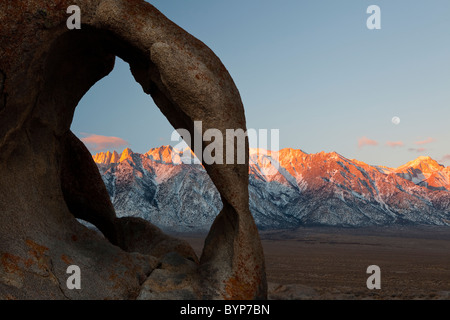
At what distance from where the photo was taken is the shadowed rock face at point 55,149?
5.42 metres

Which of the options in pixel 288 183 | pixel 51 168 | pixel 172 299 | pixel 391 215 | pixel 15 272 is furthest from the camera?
pixel 288 183

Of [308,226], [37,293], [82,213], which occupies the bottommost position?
[308,226]

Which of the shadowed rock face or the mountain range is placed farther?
the mountain range

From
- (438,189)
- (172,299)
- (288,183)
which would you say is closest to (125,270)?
(172,299)

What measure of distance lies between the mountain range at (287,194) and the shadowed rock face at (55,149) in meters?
58.0

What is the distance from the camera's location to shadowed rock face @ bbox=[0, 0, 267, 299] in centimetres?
542

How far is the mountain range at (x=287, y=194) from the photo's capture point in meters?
71.4

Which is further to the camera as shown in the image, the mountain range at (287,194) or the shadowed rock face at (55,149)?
the mountain range at (287,194)

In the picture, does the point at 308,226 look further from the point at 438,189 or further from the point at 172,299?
the point at 172,299

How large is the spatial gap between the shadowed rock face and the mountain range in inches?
2284

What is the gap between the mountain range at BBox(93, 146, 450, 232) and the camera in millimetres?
71438

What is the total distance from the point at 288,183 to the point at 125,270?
3549 inches

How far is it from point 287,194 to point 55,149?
84.4 meters
